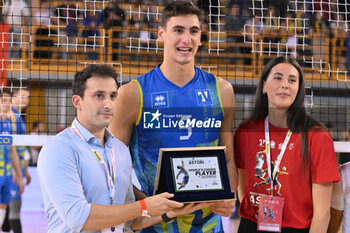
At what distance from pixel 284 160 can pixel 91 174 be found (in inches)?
60.3

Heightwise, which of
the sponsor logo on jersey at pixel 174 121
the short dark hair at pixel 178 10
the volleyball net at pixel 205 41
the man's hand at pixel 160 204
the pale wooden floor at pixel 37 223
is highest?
the volleyball net at pixel 205 41

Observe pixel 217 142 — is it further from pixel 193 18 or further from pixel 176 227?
pixel 193 18

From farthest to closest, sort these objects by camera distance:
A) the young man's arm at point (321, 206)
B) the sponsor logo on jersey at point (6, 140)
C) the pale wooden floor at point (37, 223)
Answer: the pale wooden floor at point (37, 223) → the sponsor logo on jersey at point (6, 140) → the young man's arm at point (321, 206)

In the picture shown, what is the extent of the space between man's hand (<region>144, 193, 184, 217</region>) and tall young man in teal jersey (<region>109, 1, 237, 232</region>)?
736 millimetres

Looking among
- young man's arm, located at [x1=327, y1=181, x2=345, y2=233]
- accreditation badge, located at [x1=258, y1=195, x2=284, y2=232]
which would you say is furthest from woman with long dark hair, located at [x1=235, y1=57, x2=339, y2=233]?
young man's arm, located at [x1=327, y1=181, x2=345, y2=233]

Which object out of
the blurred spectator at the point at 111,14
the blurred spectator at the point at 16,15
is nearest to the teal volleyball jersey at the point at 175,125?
the blurred spectator at the point at 16,15

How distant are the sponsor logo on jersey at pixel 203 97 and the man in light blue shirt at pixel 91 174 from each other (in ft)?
2.61

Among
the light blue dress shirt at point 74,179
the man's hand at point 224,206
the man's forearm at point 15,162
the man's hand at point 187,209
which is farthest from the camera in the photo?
the man's forearm at point 15,162

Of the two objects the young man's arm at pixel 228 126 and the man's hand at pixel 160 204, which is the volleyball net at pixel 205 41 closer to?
the young man's arm at pixel 228 126

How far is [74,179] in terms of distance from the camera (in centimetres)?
281

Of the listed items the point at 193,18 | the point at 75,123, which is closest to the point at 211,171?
the point at 75,123

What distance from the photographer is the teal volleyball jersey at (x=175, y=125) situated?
3.70m

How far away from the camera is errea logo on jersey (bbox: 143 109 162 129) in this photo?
3699 mm

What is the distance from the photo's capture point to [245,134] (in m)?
3.89
